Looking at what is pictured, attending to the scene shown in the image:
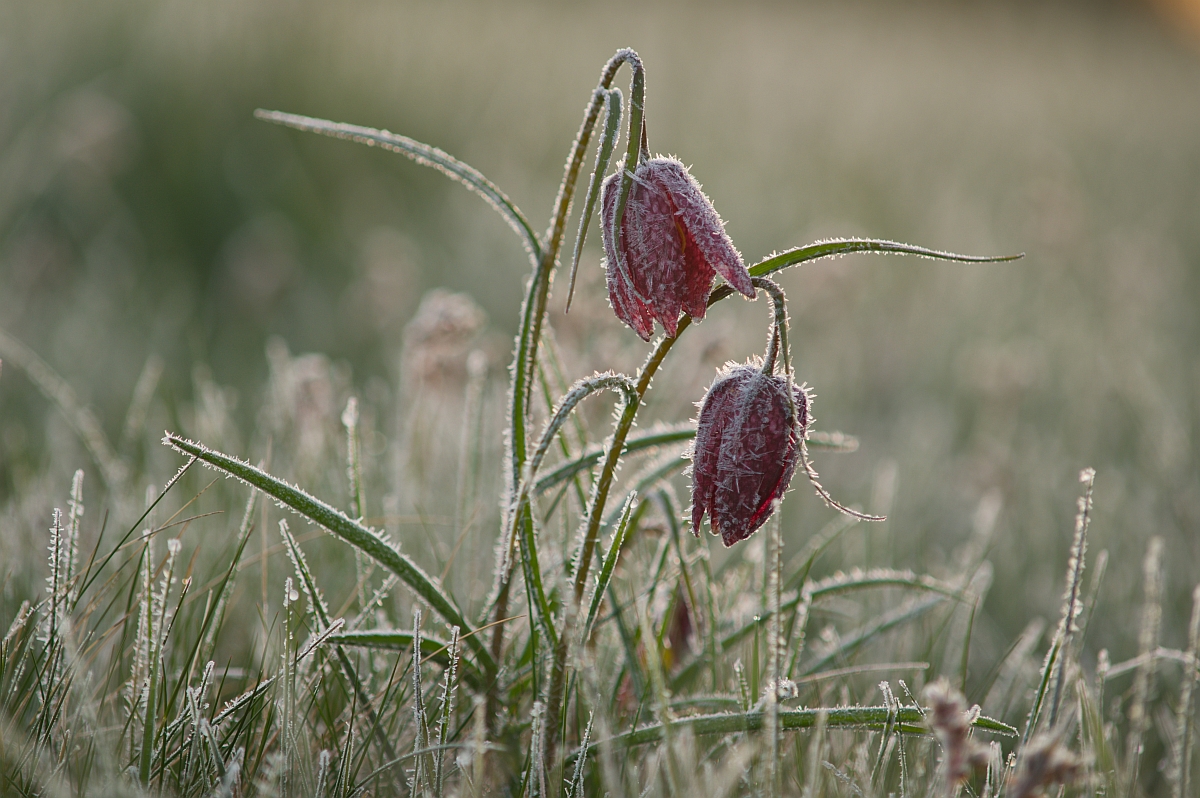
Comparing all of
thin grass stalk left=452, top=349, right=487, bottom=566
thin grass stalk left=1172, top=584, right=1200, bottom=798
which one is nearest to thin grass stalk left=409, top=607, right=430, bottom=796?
thin grass stalk left=452, top=349, right=487, bottom=566

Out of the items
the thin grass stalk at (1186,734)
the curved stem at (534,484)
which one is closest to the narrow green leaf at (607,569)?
the curved stem at (534,484)

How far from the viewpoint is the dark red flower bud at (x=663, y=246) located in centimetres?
93

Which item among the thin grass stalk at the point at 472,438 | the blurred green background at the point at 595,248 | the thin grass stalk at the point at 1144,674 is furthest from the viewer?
the blurred green background at the point at 595,248

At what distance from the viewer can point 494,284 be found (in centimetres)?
381

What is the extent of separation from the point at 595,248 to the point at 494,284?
1.71ft

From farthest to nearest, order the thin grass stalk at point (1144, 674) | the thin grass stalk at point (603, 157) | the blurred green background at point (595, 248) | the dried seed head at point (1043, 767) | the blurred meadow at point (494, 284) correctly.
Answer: the blurred green background at point (595, 248)
the blurred meadow at point (494, 284)
the thin grass stalk at point (1144, 674)
the thin grass stalk at point (603, 157)
the dried seed head at point (1043, 767)

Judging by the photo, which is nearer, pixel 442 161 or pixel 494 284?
pixel 442 161

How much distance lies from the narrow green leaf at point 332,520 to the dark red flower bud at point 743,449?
304mm

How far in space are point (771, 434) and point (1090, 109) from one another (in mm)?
8236

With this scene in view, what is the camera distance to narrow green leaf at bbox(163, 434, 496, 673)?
985 mm

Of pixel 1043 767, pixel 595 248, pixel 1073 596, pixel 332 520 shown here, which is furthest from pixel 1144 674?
pixel 595 248

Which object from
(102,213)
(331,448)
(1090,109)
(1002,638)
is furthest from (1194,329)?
(1090,109)

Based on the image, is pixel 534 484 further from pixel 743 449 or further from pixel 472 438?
pixel 472 438

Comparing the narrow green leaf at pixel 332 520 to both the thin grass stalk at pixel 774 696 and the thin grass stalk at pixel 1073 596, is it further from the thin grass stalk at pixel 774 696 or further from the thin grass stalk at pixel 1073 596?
the thin grass stalk at pixel 1073 596
